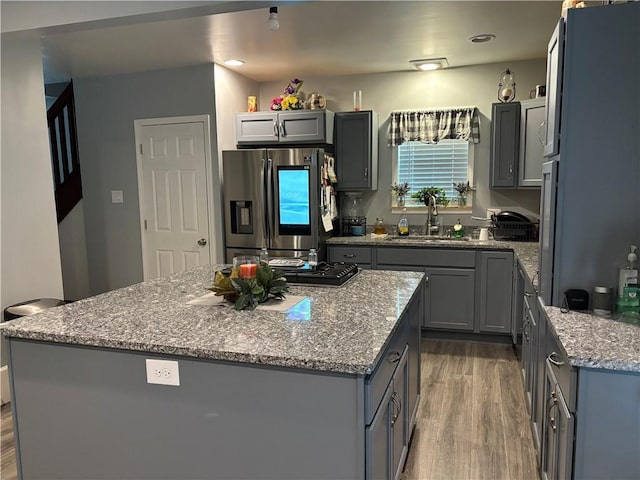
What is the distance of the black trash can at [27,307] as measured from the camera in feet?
9.99

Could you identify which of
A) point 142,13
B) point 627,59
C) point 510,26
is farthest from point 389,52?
point 627,59

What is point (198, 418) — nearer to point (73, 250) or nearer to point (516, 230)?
point (516, 230)

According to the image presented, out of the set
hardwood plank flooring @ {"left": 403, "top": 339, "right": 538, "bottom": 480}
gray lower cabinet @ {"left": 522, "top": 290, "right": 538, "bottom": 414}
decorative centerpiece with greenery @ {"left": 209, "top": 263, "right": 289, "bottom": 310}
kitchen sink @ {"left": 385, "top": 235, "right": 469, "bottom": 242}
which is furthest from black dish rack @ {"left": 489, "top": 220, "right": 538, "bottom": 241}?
decorative centerpiece with greenery @ {"left": 209, "top": 263, "right": 289, "bottom": 310}

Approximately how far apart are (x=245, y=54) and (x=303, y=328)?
2.96 metres

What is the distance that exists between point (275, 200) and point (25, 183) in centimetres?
190

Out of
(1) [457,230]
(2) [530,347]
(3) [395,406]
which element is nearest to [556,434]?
(3) [395,406]

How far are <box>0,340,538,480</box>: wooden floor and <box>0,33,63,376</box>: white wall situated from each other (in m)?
0.86

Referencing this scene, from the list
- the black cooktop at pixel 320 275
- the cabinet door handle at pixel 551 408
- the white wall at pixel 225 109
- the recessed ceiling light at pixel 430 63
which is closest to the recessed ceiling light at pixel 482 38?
the recessed ceiling light at pixel 430 63

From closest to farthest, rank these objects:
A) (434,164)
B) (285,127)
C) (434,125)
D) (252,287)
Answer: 1. (252,287)
2. (285,127)
3. (434,125)
4. (434,164)

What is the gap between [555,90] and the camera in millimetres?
1919

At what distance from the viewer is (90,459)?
5.90 feet

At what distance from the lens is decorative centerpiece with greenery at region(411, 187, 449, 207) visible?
4570 millimetres

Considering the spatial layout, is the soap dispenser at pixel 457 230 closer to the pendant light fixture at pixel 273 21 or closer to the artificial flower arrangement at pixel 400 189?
the artificial flower arrangement at pixel 400 189

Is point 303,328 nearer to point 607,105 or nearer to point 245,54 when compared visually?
point 607,105
